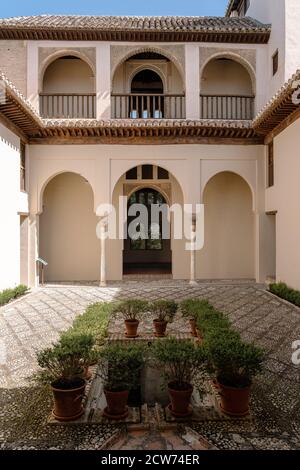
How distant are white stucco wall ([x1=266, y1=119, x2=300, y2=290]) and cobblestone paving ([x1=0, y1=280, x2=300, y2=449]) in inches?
37.5

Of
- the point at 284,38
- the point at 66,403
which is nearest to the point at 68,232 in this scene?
the point at 284,38

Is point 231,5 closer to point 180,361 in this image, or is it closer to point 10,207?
point 10,207

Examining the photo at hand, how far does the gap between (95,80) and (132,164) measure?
2945 mm

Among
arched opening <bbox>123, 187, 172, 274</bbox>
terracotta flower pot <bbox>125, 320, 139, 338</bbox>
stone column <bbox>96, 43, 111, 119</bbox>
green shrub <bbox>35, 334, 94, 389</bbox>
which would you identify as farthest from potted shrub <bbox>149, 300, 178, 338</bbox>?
arched opening <bbox>123, 187, 172, 274</bbox>

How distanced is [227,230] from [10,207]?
722cm

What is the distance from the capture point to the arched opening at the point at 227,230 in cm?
1263

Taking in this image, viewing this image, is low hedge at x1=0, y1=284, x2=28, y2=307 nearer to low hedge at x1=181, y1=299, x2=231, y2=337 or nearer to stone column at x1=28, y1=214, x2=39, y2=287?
stone column at x1=28, y1=214, x2=39, y2=287

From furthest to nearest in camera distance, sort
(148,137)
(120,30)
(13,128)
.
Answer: (148,137), (120,30), (13,128)

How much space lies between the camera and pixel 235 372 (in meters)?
3.62

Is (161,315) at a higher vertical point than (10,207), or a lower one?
lower

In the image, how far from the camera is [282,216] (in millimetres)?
9969

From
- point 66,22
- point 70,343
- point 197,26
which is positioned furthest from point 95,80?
point 70,343

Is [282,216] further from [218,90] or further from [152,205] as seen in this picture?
[152,205]

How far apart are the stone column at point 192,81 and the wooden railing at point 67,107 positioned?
3024 mm
